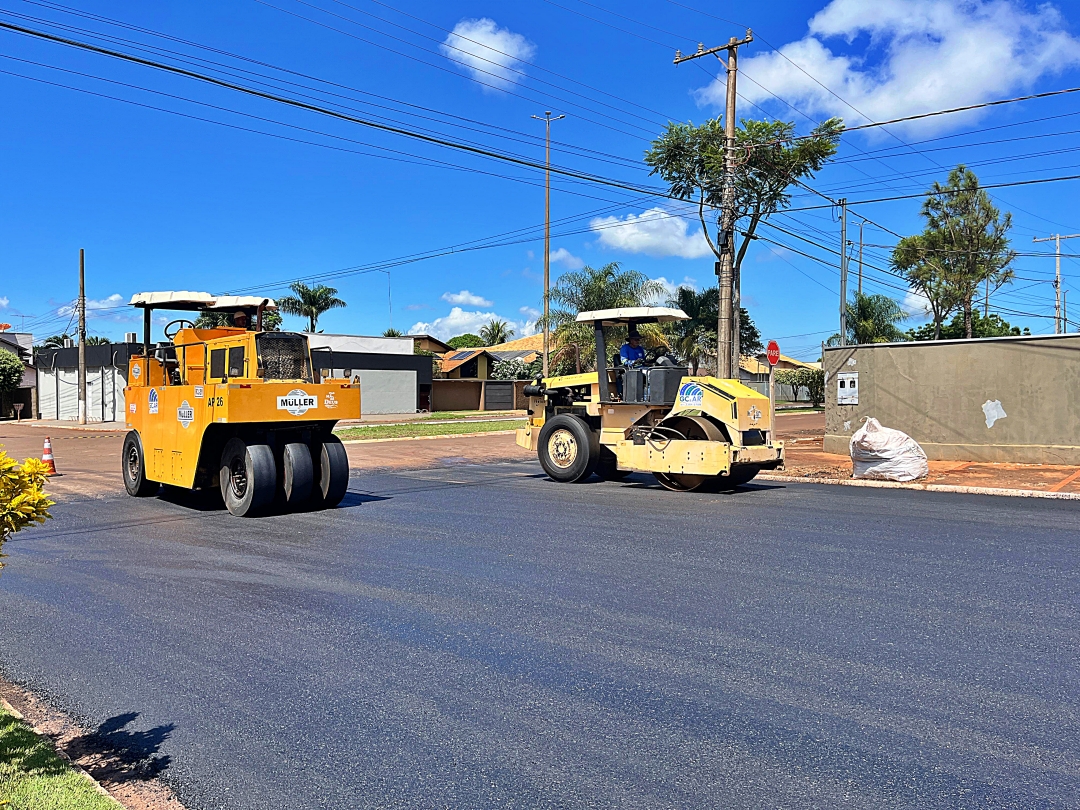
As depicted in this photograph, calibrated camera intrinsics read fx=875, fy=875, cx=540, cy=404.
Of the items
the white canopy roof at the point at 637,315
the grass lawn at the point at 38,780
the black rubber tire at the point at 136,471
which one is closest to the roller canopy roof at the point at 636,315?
the white canopy roof at the point at 637,315

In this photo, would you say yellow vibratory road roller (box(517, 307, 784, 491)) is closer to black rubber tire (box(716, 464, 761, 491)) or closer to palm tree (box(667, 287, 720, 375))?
black rubber tire (box(716, 464, 761, 491))

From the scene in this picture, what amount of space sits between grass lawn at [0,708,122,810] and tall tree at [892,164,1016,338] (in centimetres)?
3928

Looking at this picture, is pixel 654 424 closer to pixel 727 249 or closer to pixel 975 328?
pixel 727 249

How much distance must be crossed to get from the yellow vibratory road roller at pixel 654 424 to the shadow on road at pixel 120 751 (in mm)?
9329

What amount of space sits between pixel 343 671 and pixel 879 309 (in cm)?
4612

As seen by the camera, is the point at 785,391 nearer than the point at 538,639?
No

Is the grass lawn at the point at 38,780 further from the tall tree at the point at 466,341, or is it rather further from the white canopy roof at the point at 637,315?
the tall tree at the point at 466,341

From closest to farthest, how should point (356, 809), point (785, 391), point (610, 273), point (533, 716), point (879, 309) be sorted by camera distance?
point (356, 809) → point (533, 716) → point (610, 273) → point (879, 309) → point (785, 391)

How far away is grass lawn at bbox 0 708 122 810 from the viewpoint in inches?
131

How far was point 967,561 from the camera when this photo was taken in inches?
312

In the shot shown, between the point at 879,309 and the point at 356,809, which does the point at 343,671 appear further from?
the point at 879,309

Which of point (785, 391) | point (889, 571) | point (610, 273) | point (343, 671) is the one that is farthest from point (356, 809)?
point (785, 391)

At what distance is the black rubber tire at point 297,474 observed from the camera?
1117 centimetres

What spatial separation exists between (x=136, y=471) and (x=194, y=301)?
2.73m
